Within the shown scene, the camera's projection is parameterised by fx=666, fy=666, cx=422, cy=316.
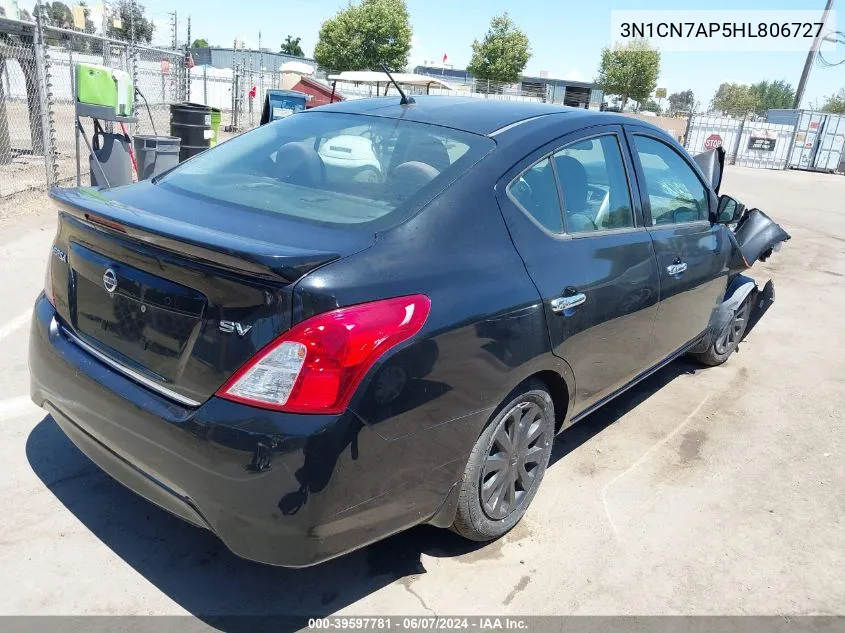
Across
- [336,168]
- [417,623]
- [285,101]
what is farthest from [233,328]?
[285,101]

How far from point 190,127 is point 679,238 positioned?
8123 mm

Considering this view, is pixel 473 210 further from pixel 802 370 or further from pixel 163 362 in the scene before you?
pixel 802 370

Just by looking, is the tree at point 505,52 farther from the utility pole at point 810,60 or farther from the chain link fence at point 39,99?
the chain link fence at point 39,99

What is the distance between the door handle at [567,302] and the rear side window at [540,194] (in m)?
0.29

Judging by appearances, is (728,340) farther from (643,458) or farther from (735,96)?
(735,96)

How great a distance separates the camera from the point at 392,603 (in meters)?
2.48

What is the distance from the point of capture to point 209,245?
2.00 m

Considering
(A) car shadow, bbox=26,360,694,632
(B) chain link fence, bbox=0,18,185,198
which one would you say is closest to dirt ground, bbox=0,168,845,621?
(A) car shadow, bbox=26,360,694,632

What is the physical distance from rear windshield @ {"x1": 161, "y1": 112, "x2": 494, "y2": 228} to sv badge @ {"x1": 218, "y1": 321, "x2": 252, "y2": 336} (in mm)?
539

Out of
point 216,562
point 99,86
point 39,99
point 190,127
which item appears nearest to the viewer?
point 216,562

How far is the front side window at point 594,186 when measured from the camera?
2979 millimetres

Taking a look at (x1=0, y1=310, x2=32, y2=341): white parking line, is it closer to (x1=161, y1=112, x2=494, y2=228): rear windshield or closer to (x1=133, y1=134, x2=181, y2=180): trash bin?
(x1=161, y1=112, x2=494, y2=228): rear windshield

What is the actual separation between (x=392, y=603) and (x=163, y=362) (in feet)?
3.99

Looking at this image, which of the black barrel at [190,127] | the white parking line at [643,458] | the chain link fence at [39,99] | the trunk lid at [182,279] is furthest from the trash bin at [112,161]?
the white parking line at [643,458]
